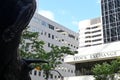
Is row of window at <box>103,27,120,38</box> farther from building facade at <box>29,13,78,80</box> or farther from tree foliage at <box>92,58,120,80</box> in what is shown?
tree foliage at <box>92,58,120,80</box>

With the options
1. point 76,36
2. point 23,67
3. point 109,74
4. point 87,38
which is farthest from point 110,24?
point 23,67

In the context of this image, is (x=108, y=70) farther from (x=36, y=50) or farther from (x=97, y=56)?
(x=97, y=56)

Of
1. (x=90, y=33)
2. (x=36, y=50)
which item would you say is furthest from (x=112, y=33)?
(x=90, y=33)

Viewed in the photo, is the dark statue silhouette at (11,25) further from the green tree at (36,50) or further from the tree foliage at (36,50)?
the green tree at (36,50)

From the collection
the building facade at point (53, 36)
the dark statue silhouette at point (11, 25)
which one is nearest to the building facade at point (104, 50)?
the building facade at point (53, 36)

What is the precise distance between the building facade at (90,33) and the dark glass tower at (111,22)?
169ft

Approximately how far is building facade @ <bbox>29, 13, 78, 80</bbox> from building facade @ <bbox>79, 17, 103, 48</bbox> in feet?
110

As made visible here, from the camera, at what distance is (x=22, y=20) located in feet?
17.4

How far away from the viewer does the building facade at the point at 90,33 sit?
133625 millimetres

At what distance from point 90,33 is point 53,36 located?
5510 centimetres

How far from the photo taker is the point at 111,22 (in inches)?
3046

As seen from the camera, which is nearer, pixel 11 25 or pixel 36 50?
pixel 11 25

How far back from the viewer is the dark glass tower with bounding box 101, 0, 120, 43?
7650cm

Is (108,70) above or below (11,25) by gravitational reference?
below
